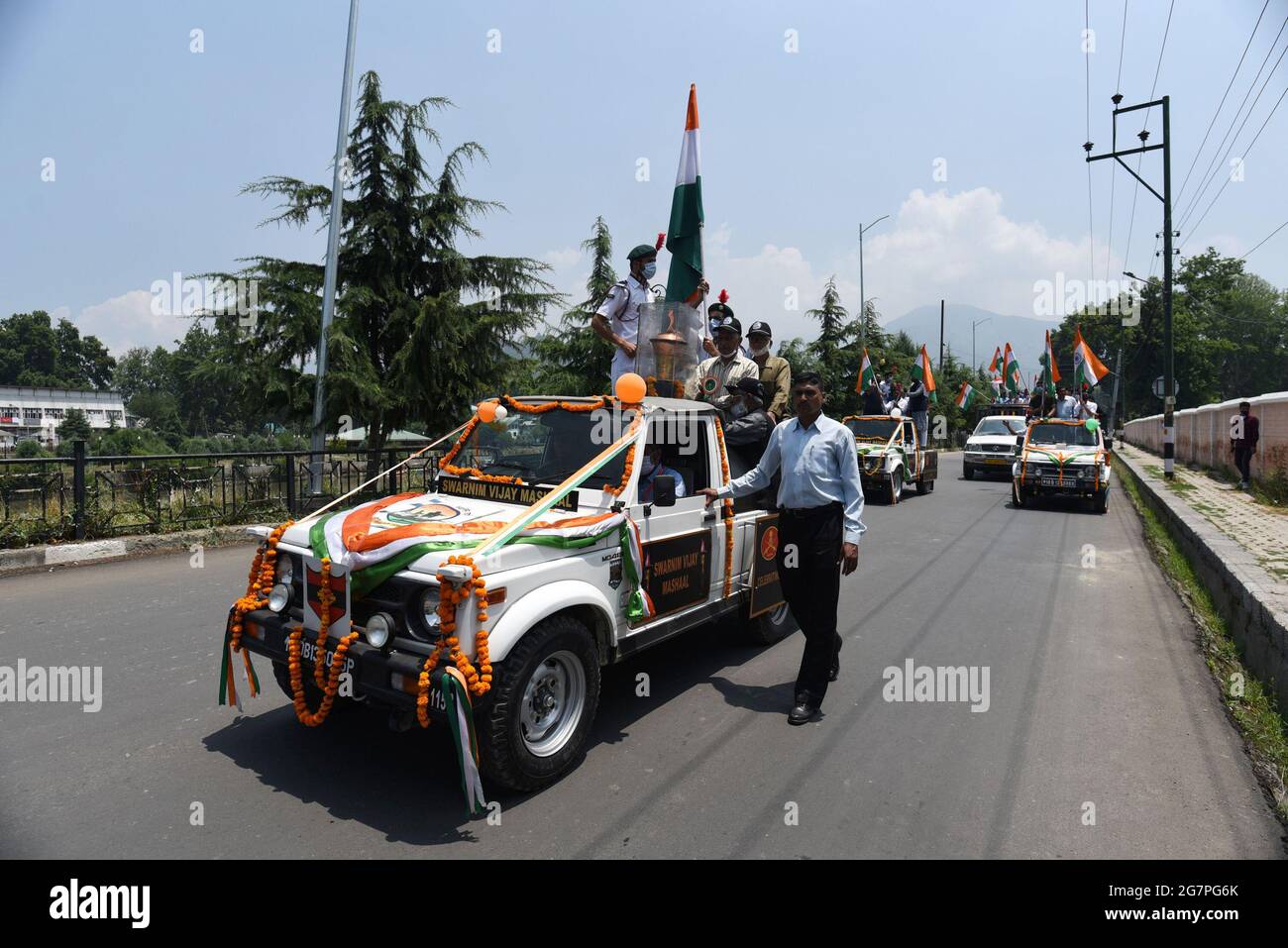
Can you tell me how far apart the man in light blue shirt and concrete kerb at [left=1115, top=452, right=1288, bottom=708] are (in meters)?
2.86

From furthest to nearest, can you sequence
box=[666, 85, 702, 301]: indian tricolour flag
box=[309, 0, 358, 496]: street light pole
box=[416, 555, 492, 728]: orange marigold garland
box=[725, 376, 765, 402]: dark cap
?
box=[309, 0, 358, 496]: street light pole < box=[666, 85, 702, 301]: indian tricolour flag < box=[725, 376, 765, 402]: dark cap < box=[416, 555, 492, 728]: orange marigold garland

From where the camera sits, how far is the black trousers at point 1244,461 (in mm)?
15602

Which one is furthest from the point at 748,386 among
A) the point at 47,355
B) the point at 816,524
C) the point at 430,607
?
the point at 47,355

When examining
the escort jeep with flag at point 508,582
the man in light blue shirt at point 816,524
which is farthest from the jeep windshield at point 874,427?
the man in light blue shirt at point 816,524

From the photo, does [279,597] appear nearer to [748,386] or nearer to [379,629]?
[379,629]

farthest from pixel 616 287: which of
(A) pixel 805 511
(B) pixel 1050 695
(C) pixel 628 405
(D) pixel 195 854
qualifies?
(D) pixel 195 854

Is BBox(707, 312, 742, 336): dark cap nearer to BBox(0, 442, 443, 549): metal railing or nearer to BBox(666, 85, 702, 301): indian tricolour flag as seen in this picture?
BBox(666, 85, 702, 301): indian tricolour flag

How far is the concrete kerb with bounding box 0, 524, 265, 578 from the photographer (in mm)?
8844

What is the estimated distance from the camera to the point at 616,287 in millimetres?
6832

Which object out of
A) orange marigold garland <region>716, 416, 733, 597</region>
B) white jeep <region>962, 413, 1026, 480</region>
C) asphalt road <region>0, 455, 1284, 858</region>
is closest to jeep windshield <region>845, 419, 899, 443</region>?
white jeep <region>962, 413, 1026, 480</region>

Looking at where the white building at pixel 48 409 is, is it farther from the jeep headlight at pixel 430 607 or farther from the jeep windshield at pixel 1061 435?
the jeep headlight at pixel 430 607

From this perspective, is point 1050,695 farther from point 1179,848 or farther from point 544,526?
point 544,526

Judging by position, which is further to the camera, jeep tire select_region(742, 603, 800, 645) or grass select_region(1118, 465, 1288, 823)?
jeep tire select_region(742, 603, 800, 645)

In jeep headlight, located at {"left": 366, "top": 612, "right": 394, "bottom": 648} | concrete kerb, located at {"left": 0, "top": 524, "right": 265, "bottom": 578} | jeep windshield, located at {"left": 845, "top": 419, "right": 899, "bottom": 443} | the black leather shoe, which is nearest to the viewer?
jeep headlight, located at {"left": 366, "top": 612, "right": 394, "bottom": 648}
